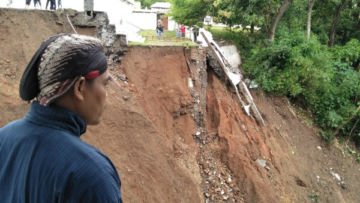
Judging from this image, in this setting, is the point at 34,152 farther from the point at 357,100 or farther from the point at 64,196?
the point at 357,100

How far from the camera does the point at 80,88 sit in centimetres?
161

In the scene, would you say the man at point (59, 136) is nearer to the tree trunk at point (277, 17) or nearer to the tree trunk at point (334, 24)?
the tree trunk at point (277, 17)

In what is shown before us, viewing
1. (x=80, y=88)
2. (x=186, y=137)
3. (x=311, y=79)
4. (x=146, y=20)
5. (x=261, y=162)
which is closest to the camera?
(x=80, y=88)

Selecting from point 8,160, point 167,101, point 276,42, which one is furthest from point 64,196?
point 276,42

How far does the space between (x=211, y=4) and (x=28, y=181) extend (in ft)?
38.4

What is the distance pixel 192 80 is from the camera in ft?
32.6

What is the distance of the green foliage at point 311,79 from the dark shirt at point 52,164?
1018cm

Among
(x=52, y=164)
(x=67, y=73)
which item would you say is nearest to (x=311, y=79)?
(x=67, y=73)

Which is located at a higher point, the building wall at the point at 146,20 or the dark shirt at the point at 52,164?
the dark shirt at the point at 52,164

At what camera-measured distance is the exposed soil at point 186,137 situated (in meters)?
7.87

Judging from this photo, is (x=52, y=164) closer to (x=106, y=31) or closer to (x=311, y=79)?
(x=106, y=31)

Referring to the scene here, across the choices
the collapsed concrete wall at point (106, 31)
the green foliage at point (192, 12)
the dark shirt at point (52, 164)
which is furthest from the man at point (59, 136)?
the green foliage at point (192, 12)

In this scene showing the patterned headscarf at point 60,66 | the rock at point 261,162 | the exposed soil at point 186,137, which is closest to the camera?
the patterned headscarf at point 60,66

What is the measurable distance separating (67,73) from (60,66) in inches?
1.5
